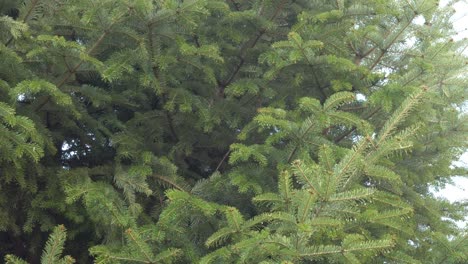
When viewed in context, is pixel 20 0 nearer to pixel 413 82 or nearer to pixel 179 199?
pixel 179 199

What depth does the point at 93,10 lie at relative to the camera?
11.2 feet

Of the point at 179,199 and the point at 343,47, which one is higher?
the point at 343,47

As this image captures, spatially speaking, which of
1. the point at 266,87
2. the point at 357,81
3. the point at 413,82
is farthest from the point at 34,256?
the point at 413,82

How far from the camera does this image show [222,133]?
4383mm

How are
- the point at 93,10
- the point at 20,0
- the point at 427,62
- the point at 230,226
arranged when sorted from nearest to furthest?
the point at 230,226 < the point at 93,10 < the point at 20,0 < the point at 427,62

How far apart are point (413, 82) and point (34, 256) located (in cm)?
297

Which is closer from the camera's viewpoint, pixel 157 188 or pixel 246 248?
pixel 246 248

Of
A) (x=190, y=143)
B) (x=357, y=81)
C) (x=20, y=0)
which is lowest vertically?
(x=190, y=143)

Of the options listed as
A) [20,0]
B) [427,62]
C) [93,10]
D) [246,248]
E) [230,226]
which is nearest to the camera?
[246,248]

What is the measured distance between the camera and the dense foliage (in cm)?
301

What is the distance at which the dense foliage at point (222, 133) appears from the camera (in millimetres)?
3006

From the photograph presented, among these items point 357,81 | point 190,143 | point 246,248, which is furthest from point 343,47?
point 246,248

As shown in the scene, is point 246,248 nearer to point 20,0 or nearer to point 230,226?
point 230,226

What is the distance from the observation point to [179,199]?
314cm
